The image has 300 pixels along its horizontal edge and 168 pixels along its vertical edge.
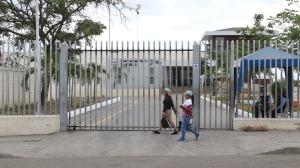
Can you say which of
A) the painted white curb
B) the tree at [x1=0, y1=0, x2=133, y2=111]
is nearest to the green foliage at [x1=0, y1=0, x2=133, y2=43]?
the tree at [x1=0, y1=0, x2=133, y2=111]

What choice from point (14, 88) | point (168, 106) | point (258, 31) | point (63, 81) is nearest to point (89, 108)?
point (63, 81)

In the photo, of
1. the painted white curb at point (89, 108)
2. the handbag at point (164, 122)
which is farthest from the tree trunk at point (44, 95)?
the handbag at point (164, 122)

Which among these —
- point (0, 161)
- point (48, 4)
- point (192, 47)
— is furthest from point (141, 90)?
point (48, 4)

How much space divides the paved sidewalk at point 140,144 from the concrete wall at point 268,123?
1.05ft

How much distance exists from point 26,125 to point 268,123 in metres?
7.09

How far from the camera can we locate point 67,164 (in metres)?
11.6

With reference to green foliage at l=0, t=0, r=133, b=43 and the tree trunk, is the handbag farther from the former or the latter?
green foliage at l=0, t=0, r=133, b=43

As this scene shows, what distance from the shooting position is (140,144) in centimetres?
1460

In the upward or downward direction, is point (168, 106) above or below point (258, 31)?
below

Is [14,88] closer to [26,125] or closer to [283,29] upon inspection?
[26,125]

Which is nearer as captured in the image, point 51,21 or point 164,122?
point 164,122

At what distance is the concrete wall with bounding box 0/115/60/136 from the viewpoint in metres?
16.5

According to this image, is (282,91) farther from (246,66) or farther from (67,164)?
(67,164)

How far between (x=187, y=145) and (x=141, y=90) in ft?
12.3
